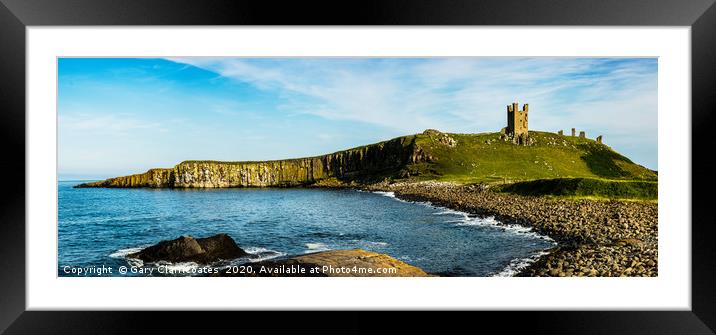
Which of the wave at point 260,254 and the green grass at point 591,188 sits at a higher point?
the green grass at point 591,188

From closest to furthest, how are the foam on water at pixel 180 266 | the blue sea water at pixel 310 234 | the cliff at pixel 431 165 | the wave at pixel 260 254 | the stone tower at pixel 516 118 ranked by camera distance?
the foam on water at pixel 180 266
the blue sea water at pixel 310 234
the wave at pixel 260 254
the stone tower at pixel 516 118
the cliff at pixel 431 165

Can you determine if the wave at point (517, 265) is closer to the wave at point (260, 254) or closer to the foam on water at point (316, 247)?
the foam on water at point (316, 247)

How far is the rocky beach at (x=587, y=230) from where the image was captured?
10.0m

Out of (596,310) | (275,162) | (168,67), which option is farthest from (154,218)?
(275,162)

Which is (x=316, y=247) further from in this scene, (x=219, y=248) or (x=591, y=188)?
(x=591, y=188)

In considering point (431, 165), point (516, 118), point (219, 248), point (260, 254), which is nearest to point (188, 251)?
point (219, 248)

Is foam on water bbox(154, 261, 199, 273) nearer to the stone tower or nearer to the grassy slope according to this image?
the stone tower

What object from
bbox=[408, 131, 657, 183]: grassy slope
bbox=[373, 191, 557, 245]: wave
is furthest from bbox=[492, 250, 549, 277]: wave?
bbox=[408, 131, 657, 183]: grassy slope

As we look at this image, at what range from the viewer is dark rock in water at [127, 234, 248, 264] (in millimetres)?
12016

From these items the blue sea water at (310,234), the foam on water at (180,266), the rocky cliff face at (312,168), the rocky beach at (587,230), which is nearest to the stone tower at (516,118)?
the rocky beach at (587,230)

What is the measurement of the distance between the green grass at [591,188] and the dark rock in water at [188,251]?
49.9 ft

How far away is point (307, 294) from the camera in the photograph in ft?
29.3
